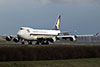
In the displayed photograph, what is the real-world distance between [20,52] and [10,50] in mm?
1406

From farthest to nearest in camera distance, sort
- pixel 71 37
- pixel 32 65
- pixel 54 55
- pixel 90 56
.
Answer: pixel 71 37
pixel 90 56
pixel 54 55
pixel 32 65

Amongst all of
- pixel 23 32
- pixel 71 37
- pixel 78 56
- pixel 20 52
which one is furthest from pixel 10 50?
pixel 71 37

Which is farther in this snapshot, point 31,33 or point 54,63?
point 31,33

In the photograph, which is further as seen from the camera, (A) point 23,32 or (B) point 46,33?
(B) point 46,33

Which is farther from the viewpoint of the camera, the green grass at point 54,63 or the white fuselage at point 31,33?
the white fuselage at point 31,33

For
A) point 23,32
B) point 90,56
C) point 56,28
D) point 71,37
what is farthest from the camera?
point 56,28

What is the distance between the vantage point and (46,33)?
3445 inches

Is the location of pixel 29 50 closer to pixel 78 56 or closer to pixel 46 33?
pixel 78 56

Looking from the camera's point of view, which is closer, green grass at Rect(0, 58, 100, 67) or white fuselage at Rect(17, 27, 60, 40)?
green grass at Rect(0, 58, 100, 67)

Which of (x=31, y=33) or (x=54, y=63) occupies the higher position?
(x=54, y=63)

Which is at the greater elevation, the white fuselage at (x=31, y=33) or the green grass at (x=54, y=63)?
the green grass at (x=54, y=63)

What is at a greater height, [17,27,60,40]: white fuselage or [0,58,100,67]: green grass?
[0,58,100,67]: green grass

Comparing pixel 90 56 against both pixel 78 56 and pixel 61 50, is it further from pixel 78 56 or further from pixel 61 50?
pixel 61 50

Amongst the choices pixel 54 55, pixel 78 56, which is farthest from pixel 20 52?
pixel 78 56
